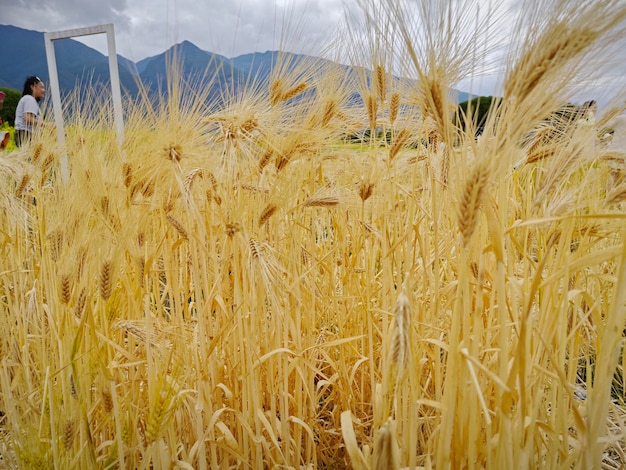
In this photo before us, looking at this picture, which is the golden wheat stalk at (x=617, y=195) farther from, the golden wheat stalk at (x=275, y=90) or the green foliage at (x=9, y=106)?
the green foliage at (x=9, y=106)

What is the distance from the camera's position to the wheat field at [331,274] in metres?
0.64

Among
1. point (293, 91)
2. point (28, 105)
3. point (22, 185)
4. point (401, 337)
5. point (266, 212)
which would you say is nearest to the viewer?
point (401, 337)

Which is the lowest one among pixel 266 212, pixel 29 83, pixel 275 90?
pixel 266 212

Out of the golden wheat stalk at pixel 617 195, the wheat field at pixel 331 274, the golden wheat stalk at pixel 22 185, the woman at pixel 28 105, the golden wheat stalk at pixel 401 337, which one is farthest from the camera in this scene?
the woman at pixel 28 105

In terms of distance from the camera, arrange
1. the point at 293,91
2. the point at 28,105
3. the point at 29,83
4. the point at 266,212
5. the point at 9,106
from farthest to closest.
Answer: the point at 9,106 < the point at 29,83 < the point at 28,105 < the point at 293,91 < the point at 266,212

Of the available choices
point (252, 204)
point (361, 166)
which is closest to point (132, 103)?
point (252, 204)

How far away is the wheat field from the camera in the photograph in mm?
638

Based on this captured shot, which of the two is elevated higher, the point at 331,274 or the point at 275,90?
the point at 275,90

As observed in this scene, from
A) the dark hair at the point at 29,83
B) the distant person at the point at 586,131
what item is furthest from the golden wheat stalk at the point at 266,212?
the dark hair at the point at 29,83

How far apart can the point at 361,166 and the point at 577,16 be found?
2.17 ft

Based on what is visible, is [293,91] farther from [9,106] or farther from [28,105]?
[9,106]

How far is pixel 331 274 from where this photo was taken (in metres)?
1.16

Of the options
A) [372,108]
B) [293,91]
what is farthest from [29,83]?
[372,108]

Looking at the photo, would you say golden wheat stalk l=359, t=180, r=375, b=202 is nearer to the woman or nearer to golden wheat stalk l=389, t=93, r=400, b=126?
golden wheat stalk l=389, t=93, r=400, b=126
